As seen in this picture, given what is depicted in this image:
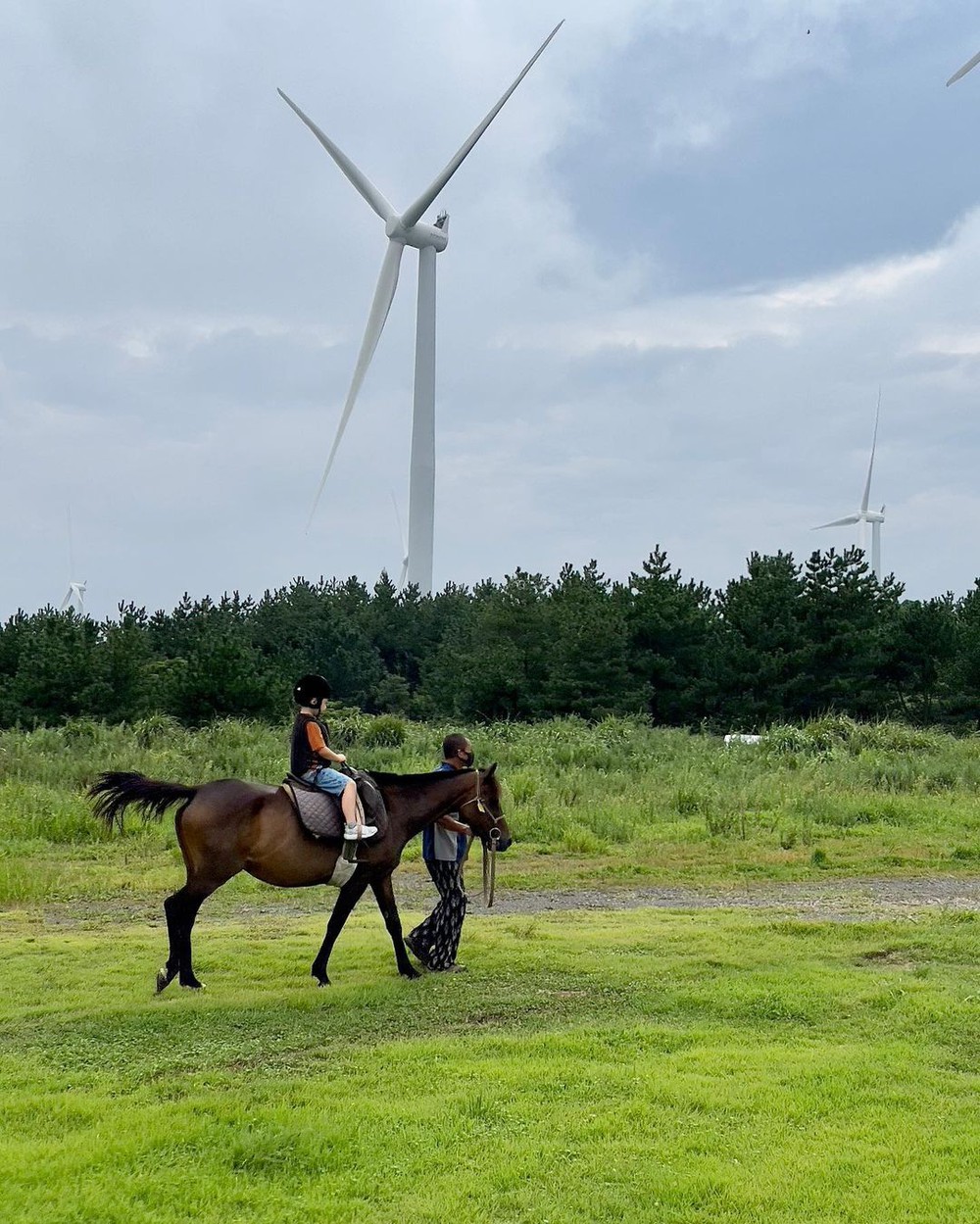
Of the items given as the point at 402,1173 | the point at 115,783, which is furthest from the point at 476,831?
the point at 402,1173

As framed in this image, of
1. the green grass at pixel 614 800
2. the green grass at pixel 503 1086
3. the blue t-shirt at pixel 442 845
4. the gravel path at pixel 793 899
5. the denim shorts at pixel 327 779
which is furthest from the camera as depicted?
the green grass at pixel 614 800

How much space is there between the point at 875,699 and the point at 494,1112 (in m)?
35.9

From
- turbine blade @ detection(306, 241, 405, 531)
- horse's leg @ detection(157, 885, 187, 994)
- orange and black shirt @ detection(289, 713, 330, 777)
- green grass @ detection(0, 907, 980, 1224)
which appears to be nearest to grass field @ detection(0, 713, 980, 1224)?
green grass @ detection(0, 907, 980, 1224)

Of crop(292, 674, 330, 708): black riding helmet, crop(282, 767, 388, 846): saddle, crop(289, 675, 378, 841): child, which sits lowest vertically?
crop(282, 767, 388, 846): saddle

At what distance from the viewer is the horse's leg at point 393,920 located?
9.06m

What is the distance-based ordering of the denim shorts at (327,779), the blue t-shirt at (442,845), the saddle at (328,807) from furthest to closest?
the blue t-shirt at (442,845) < the denim shorts at (327,779) < the saddle at (328,807)

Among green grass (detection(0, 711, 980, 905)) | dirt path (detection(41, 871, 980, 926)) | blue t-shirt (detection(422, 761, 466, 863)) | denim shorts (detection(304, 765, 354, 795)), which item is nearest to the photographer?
denim shorts (detection(304, 765, 354, 795))

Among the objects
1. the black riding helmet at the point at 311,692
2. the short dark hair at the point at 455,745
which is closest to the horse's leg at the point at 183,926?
the black riding helmet at the point at 311,692

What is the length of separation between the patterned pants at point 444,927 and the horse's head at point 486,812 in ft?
1.46

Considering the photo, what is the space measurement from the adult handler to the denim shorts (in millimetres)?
884

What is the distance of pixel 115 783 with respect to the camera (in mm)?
8938

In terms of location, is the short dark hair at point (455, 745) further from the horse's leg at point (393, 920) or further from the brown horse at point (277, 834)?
the horse's leg at point (393, 920)

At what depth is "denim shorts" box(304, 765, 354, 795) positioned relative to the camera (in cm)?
877

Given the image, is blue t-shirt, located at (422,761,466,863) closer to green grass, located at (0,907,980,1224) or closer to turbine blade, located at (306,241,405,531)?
green grass, located at (0,907,980,1224)
